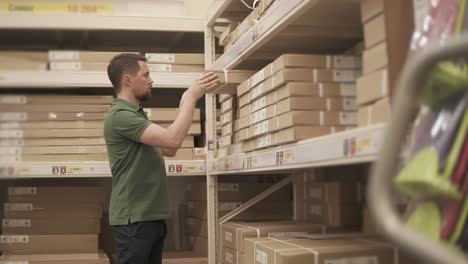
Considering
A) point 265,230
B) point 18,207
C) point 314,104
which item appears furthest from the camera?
point 18,207

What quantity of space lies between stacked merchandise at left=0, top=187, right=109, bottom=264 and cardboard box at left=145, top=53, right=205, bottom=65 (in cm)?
77

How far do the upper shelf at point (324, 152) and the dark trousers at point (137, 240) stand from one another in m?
0.55

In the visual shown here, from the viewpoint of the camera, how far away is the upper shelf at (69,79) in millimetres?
2023

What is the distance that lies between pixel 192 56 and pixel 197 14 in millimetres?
238

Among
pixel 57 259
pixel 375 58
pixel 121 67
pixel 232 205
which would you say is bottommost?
pixel 57 259

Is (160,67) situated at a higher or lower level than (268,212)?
higher

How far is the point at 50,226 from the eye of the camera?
2.97m

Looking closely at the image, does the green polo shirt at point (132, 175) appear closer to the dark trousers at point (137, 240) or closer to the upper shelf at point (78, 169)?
the dark trousers at point (137, 240)

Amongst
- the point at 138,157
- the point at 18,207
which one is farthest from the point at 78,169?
the point at 138,157

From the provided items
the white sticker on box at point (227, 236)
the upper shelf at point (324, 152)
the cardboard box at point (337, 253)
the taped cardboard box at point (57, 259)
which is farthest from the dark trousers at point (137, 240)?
the cardboard box at point (337, 253)

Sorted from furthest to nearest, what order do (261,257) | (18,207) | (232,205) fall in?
(18,207) → (232,205) → (261,257)

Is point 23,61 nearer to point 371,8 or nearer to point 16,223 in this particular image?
point 16,223

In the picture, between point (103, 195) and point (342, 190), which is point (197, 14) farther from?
point (342, 190)

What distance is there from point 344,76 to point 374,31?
297 millimetres
